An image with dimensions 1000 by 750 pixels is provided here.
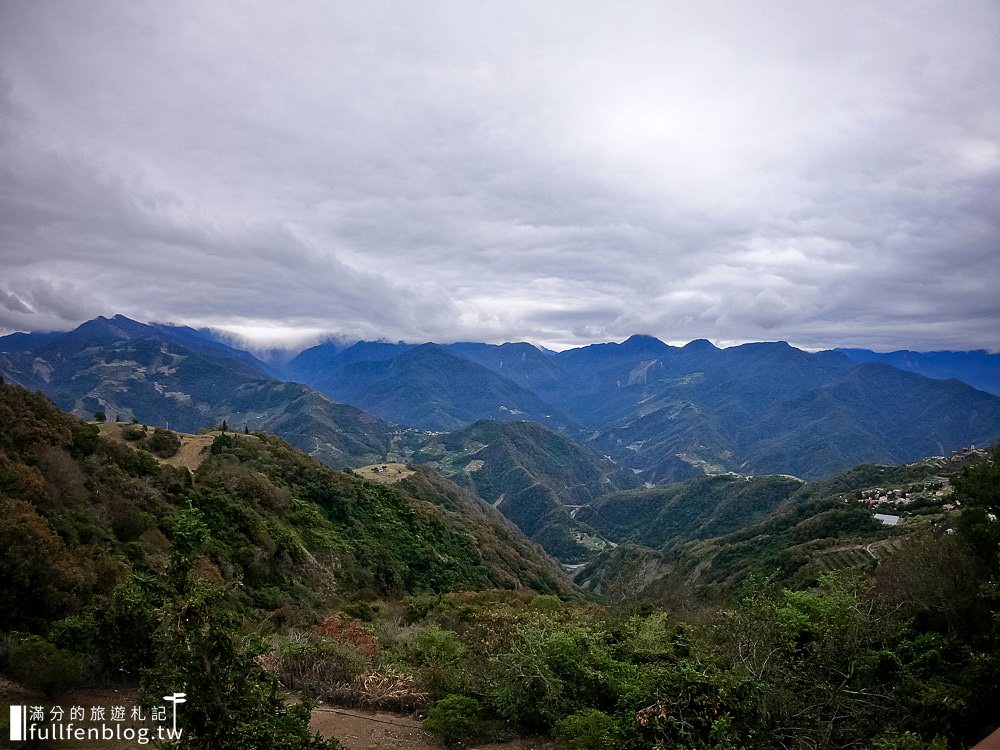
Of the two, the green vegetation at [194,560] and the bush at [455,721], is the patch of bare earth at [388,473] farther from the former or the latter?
the bush at [455,721]

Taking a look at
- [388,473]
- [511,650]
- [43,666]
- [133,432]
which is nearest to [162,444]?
[133,432]

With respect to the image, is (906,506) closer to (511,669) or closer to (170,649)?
(511,669)

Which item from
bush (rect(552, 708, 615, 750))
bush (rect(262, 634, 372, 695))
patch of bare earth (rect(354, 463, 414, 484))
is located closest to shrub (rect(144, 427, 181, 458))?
bush (rect(262, 634, 372, 695))

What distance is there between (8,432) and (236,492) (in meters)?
14.6

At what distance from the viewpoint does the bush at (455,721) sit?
1011cm

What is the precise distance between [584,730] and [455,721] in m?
2.54

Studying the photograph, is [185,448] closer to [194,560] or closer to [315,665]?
[315,665]

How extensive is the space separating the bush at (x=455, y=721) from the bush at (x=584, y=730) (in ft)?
5.24

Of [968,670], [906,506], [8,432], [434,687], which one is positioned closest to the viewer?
[968,670]

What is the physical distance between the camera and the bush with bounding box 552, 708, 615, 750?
29.6 feet

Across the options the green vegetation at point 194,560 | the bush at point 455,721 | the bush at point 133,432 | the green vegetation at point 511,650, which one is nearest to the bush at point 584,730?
the green vegetation at point 511,650

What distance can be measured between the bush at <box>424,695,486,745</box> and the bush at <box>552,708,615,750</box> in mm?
1597

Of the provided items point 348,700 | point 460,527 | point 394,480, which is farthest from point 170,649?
point 394,480

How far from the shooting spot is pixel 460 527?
64.2 metres
